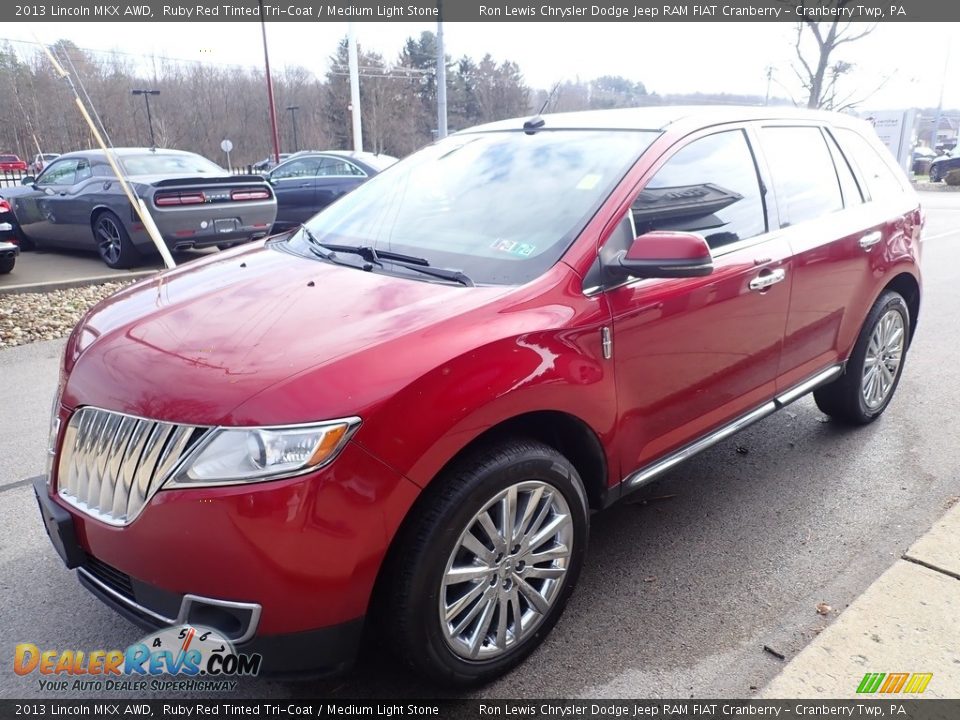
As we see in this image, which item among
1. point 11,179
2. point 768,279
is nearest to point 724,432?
point 768,279

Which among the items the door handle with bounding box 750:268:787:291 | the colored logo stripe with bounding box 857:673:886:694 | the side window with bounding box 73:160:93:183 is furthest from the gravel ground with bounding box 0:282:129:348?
the colored logo stripe with bounding box 857:673:886:694

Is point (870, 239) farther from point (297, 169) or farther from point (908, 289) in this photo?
point (297, 169)

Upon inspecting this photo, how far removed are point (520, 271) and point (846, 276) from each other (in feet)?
7.00

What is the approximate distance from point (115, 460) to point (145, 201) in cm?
747

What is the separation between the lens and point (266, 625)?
1894mm

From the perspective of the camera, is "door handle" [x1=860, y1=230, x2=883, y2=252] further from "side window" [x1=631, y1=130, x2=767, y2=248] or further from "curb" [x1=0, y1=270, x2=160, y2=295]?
"curb" [x1=0, y1=270, x2=160, y2=295]

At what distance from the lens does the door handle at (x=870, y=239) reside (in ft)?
12.5

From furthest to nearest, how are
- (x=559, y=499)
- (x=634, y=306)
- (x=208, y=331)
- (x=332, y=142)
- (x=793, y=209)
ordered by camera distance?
1. (x=332, y=142)
2. (x=793, y=209)
3. (x=634, y=306)
4. (x=559, y=499)
5. (x=208, y=331)

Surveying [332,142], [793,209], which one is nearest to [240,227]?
[793,209]

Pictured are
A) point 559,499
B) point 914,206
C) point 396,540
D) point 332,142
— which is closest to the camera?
point 396,540

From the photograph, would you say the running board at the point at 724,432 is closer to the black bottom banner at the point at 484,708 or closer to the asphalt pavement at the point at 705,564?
the asphalt pavement at the point at 705,564

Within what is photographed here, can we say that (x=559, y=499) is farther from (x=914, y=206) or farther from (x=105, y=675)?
(x=914, y=206)

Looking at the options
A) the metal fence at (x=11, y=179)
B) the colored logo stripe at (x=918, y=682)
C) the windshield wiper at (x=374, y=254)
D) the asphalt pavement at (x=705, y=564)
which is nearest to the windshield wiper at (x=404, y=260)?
the windshield wiper at (x=374, y=254)

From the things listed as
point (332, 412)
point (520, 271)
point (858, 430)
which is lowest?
point (858, 430)
